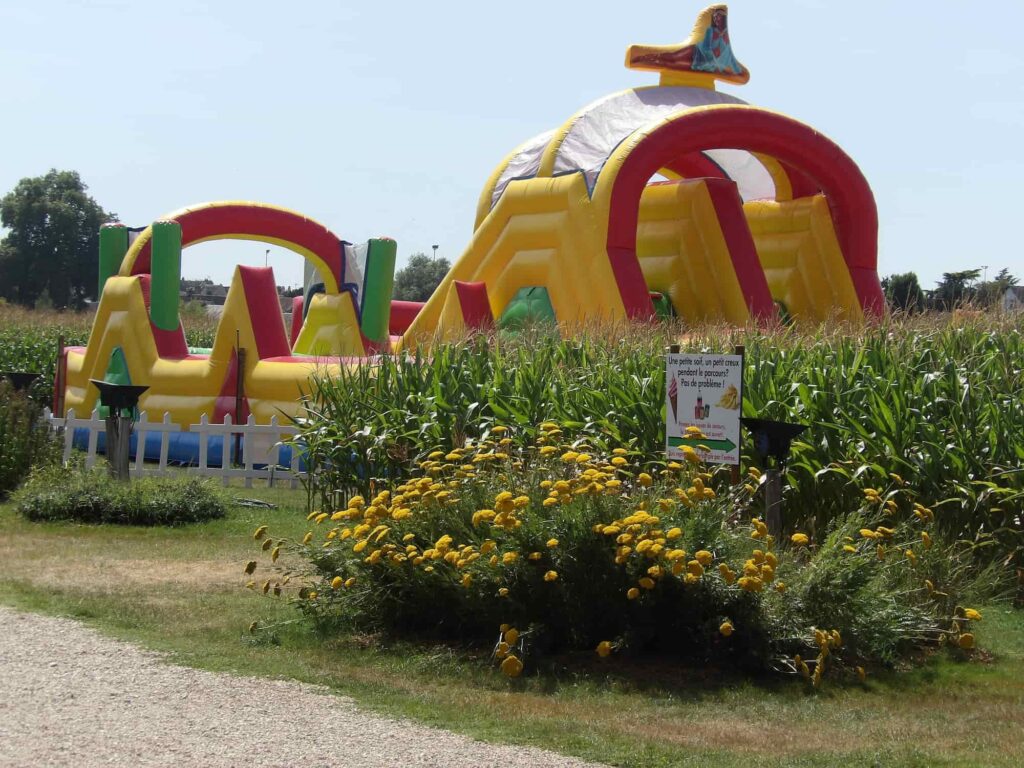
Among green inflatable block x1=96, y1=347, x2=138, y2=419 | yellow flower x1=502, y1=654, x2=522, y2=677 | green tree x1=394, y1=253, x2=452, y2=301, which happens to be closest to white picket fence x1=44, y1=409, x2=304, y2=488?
green inflatable block x1=96, y1=347, x2=138, y2=419

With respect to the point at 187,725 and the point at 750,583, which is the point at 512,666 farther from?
the point at 187,725

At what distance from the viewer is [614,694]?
6426 mm

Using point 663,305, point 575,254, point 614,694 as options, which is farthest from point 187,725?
point 663,305

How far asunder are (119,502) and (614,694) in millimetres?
7776

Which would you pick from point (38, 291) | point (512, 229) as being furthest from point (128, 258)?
point (38, 291)

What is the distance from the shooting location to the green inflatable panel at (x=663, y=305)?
64.0 feet

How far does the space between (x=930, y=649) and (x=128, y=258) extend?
617 inches

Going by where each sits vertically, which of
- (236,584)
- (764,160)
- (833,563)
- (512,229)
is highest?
(764,160)

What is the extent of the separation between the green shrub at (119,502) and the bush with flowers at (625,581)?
5.37m

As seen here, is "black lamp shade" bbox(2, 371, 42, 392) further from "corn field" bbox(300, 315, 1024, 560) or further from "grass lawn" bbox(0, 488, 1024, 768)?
"grass lawn" bbox(0, 488, 1024, 768)

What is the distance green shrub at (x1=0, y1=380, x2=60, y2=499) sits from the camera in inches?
577

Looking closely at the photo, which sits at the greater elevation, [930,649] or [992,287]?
[992,287]

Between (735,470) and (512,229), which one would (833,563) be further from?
(512,229)

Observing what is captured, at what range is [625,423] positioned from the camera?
10219 millimetres
